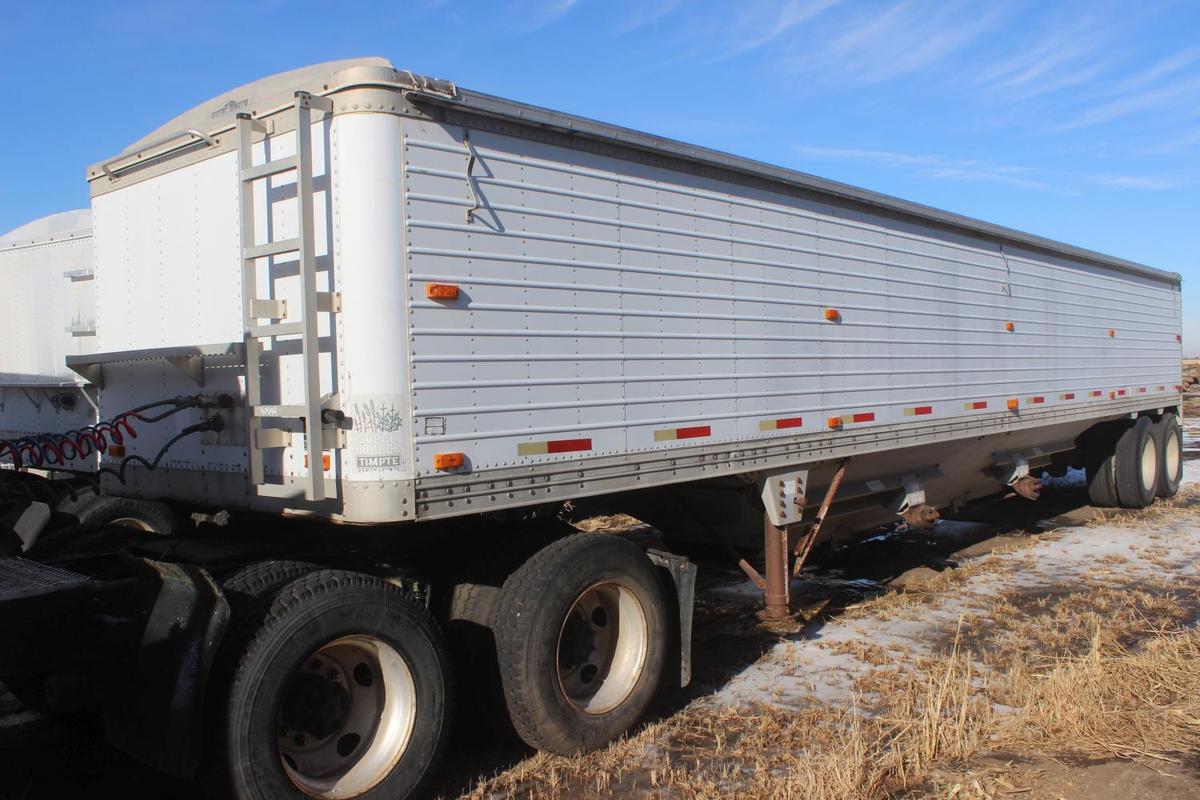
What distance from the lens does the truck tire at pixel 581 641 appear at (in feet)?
15.1

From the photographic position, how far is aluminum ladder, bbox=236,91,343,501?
158 inches

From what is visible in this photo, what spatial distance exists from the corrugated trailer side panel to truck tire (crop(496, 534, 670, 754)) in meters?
0.58

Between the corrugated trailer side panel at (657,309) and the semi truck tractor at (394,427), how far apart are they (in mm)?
20

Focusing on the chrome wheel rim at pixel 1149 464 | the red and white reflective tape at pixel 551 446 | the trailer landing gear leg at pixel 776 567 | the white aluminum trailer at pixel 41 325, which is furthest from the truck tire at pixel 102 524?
the chrome wheel rim at pixel 1149 464

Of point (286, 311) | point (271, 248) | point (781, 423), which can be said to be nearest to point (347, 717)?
point (286, 311)

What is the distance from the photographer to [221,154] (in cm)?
472

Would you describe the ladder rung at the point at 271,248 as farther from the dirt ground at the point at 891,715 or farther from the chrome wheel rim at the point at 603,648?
the dirt ground at the point at 891,715

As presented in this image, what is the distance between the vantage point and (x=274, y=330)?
4.18 meters

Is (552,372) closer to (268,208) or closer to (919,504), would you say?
(268,208)

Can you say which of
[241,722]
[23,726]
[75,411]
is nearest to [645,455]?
[241,722]

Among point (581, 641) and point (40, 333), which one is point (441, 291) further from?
point (40, 333)

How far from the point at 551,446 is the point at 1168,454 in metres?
12.2

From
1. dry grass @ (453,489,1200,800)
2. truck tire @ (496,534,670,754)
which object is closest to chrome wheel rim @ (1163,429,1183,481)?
dry grass @ (453,489,1200,800)

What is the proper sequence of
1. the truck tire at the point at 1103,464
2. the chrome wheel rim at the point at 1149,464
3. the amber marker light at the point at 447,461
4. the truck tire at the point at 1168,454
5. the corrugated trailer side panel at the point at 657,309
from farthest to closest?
the truck tire at the point at 1168,454 → the chrome wheel rim at the point at 1149,464 → the truck tire at the point at 1103,464 → the corrugated trailer side panel at the point at 657,309 → the amber marker light at the point at 447,461
